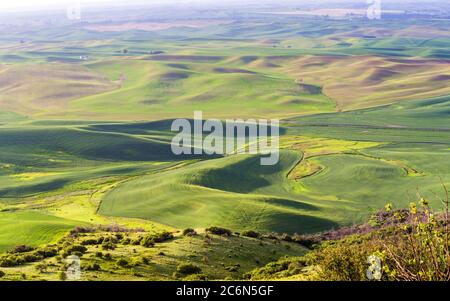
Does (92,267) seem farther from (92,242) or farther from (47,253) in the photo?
A: (92,242)

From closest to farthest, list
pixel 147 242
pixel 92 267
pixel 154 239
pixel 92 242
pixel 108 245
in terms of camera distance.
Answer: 1. pixel 92 267
2. pixel 108 245
3. pixel 147 242
4. pixel 154 239
5. pixel 92 242

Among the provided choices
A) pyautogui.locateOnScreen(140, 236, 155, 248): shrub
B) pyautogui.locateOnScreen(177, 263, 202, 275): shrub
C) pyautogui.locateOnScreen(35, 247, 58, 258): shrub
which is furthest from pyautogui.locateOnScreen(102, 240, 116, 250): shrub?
pyautogui.locateOnScreen(177, 263, 202, 275): shrub

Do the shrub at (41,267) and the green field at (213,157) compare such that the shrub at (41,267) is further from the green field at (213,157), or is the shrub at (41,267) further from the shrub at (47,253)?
the green field at (213,157)

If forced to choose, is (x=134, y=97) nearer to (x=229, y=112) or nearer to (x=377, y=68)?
(x=229, y=112)

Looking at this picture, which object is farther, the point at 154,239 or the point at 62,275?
the point at 154,239

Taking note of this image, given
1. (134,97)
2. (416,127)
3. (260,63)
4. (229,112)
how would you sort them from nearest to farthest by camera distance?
(416,127) < (229,112) < (134,97) < (260,63)

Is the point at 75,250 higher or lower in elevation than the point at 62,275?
lower

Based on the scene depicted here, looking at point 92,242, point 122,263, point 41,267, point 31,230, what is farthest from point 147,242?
point 31,230
